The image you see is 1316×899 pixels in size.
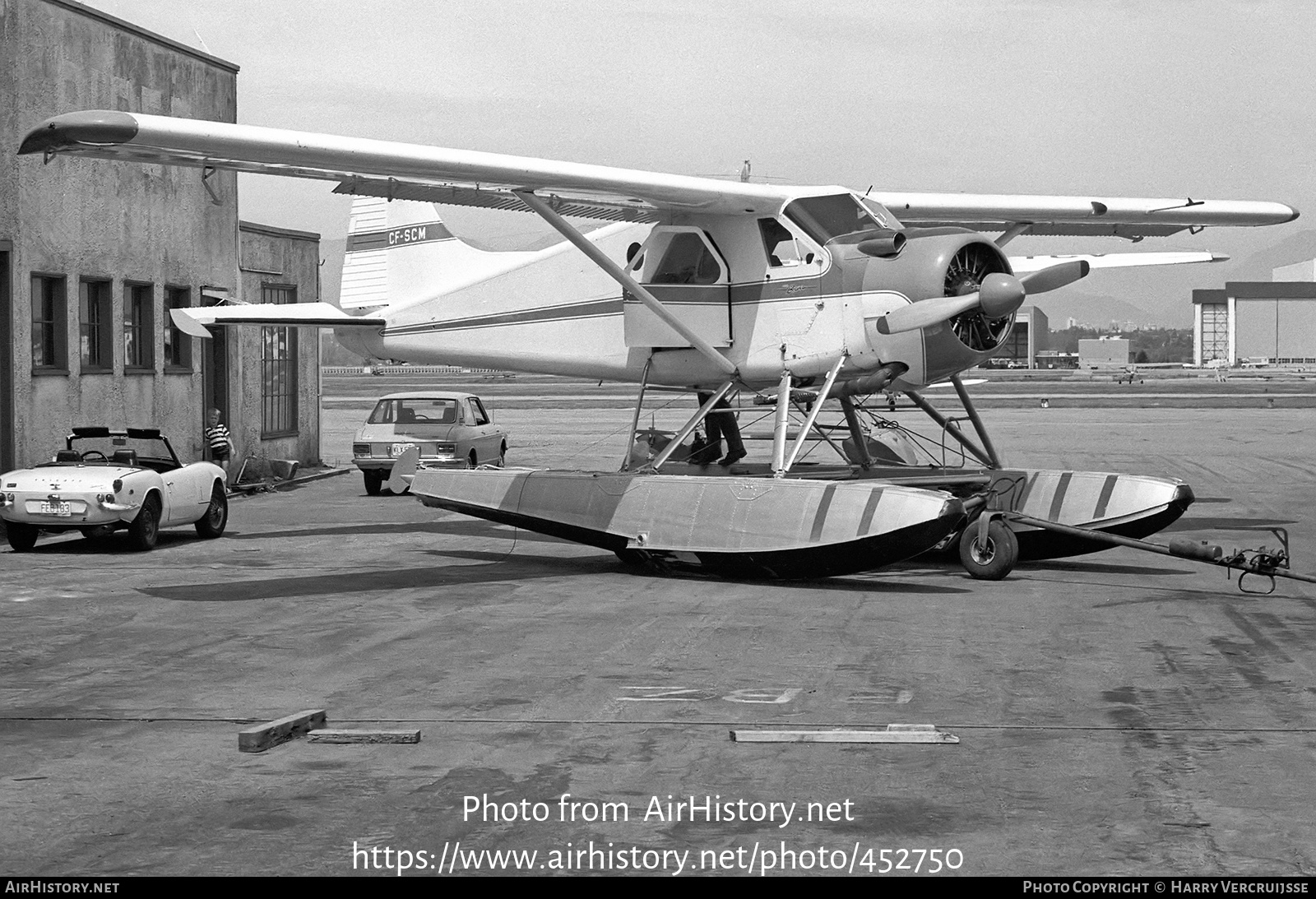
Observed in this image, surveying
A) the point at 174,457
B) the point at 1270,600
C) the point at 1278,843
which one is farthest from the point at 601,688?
the point at 174,457

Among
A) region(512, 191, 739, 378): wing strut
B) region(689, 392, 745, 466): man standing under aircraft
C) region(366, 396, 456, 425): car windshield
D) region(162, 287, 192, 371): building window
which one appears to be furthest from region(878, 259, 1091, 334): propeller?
region(162, 287, 192, 371): building window

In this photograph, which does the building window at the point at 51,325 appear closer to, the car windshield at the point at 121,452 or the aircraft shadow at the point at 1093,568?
the car windshield at the point at 121,452

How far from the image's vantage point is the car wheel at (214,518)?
1781 cm

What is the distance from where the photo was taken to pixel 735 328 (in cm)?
1558

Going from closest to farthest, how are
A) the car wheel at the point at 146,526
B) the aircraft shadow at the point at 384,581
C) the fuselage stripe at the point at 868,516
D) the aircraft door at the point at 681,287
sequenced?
the fuselage stripe at the point at 868,516 → the aircraft shadow at the point at 384,581 → the aircraft door at the point at 681,287 → the car wheel at the point at 146,526

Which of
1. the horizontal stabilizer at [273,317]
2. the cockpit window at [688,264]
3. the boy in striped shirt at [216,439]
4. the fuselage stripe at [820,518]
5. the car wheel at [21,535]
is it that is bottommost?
the car wheel at [21,535]

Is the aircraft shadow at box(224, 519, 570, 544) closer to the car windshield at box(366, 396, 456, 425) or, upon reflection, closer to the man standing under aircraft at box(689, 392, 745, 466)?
the man standing under aircraft at box(689, 392, 745, 466)

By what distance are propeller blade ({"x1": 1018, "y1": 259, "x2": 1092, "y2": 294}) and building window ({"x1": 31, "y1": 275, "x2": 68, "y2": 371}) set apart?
1326 cm

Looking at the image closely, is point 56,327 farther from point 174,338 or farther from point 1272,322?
point 1272,322

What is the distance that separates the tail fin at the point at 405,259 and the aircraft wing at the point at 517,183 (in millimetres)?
2587

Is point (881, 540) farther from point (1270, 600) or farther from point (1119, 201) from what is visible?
point (1119, 201)

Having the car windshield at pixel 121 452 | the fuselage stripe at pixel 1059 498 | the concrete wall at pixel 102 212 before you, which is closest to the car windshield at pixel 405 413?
the concrete wall at pixel 102 212

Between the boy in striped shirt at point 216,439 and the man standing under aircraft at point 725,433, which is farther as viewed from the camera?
the boy in striped shirt at point 216,439

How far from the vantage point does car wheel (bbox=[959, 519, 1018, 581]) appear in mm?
13648
